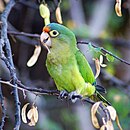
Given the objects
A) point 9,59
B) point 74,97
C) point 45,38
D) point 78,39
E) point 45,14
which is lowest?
point 74,97

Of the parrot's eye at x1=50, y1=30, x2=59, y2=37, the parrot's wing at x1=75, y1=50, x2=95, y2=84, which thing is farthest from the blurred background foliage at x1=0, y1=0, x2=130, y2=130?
the parrot's eye at x1=50, y1=30, x2=59, y2=37

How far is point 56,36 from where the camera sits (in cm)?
155

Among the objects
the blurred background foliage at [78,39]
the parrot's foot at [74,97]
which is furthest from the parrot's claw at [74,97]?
the blurred background foliage at [78,39]

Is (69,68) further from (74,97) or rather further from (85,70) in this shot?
(74,97)

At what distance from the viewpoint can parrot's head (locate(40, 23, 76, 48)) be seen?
1465 millimetres

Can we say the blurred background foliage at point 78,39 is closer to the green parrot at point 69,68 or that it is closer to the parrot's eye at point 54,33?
the green parrot at point 69,68

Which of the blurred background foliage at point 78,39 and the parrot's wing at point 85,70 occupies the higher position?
the blurred background foliage at point 78,39

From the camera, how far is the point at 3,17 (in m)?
1.59

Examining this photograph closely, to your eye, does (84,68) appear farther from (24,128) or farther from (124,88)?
(24,128)

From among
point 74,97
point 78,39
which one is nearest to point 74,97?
point 74,97

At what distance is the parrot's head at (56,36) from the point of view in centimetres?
146

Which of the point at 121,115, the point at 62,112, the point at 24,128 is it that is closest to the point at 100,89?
the point at 121,115

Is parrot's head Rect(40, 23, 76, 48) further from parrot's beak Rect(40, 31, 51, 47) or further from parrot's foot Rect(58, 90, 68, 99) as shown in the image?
parrot's foot Rect(58, 90, 68, 99)

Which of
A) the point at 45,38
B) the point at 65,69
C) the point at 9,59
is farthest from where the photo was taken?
the point at 65,69
